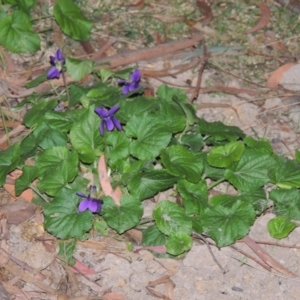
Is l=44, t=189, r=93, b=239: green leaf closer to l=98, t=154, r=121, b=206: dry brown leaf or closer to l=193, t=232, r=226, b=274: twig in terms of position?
l=98, t=154, r=121, b=206: dry brown leaf

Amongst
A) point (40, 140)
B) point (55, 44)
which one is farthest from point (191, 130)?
point (55, 44)

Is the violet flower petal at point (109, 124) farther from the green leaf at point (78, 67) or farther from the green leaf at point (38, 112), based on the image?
the green leaf at point (78, 67)

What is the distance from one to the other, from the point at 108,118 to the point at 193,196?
19.3 inches

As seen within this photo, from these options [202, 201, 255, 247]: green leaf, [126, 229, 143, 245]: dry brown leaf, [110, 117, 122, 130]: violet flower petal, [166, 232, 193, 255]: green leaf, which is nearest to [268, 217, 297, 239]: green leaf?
[202, 201, 255, 247]: green leaf

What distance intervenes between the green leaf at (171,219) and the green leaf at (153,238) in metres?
0.05

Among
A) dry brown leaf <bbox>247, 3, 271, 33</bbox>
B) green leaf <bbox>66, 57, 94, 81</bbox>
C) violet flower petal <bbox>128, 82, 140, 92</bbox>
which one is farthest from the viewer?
dry brown leaf <bbox>247, 3, 271, 33</bbox>

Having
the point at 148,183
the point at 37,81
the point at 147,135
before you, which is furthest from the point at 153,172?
the point at 37,81

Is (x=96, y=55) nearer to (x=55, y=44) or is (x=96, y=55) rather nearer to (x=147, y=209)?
(x=55, y=44)

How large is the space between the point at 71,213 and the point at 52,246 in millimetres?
182

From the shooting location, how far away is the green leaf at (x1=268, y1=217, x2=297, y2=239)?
3.10 m

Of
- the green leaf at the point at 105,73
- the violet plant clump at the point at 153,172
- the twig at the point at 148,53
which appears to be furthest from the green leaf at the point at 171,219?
the twig at the point at 148,53

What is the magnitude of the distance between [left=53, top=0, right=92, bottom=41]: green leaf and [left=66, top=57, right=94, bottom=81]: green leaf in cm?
31

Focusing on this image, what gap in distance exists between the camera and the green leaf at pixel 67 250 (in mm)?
3031

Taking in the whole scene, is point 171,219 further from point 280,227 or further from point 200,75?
point 200,75
